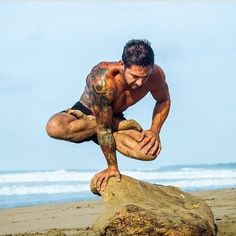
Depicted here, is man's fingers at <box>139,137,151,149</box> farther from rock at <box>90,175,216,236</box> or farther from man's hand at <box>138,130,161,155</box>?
A: rock at <box>90,175,216,236</box>

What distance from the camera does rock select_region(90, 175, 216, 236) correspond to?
540 centimetres

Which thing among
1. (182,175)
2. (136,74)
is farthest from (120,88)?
(182,175)

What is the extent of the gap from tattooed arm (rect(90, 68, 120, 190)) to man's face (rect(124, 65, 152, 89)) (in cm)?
19

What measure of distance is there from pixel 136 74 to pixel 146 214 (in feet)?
4.70

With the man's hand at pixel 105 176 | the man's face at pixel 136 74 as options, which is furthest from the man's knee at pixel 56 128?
the man's face at pixel 136 74

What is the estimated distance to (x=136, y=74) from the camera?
5996 mm

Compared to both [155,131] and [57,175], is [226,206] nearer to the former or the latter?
[155,131]

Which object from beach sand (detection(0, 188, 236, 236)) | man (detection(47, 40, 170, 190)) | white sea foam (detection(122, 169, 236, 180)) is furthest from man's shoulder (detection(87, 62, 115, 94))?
white sea foam (detection(122, 169, 236, 180))

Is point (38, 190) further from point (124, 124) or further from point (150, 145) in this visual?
point (150, 145)

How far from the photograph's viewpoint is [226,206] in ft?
31.3

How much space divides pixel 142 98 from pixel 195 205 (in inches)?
55.0

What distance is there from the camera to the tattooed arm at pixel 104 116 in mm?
6133

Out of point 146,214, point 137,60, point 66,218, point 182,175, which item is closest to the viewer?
point 146,214

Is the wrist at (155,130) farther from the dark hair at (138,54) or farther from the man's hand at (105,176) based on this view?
the dark hair at (138,54)
